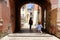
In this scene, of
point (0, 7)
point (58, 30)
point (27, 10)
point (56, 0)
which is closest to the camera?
point (0, 7)

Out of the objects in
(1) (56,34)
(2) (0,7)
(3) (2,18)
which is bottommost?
(1) (56,34)

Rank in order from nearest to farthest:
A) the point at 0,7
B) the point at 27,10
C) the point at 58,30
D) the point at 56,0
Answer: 1. the point at 0,7
2. the point at 58,30
3. the point at 56,0
4. the point at 27,10

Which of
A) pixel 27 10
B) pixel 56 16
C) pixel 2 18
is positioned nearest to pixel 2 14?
pixel 2 18

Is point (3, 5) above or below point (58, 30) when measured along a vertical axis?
Result: above

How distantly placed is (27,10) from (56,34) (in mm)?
45967

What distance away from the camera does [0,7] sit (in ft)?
38.5

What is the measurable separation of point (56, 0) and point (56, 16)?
142 cm

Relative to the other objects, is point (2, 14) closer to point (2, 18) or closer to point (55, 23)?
point (2, 18)

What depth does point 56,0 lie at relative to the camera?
14.2 meters

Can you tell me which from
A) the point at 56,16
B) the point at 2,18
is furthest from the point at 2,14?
the point at 56,16

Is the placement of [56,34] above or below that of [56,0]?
below

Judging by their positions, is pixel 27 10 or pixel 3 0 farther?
pixel 27 10

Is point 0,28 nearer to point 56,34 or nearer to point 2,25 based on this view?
point 2,25

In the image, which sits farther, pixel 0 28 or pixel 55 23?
pixel 55 23
